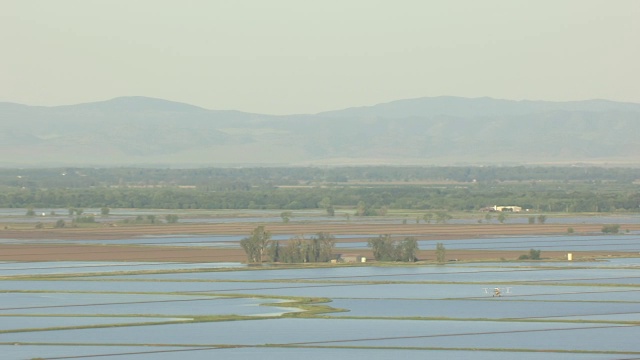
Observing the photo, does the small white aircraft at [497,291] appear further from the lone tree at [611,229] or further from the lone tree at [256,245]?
the lone tree at [611,229]

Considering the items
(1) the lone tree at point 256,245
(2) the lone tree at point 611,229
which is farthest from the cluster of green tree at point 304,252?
(2) the lone tree at point 611,229

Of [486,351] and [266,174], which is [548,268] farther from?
[266,174]

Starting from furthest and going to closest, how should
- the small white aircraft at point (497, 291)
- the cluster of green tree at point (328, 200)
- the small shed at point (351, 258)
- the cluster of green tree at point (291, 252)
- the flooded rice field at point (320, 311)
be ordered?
the cluster of green tree at point (328, 200) → the small shed at point (351, 258) → the cluster of green tree at point (291, 252) → the small white aircraft at point (497, 291) → the flooded rice field at point (320, 311)

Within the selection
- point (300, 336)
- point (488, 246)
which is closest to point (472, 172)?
point (488, 246)

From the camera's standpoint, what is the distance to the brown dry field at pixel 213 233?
186ft

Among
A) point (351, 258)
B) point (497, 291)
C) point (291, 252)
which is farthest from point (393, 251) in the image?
point (497, 291)

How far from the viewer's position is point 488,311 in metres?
37.2

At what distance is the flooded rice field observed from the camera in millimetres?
30297

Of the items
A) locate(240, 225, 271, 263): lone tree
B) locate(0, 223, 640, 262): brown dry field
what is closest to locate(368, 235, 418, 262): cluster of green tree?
locate(0, 223, 640, 262): brown dry field

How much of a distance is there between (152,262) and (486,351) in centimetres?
2590

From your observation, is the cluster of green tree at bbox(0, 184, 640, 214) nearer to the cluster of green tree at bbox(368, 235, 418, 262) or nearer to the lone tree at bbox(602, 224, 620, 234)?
the lone tree at bbox(602, 224, 620, 234)

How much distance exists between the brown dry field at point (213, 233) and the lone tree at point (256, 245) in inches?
37.3

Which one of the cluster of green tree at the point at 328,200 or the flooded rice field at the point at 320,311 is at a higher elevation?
the cluster of green tree at the point at 328,200

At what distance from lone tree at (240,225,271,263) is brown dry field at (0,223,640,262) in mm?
947
